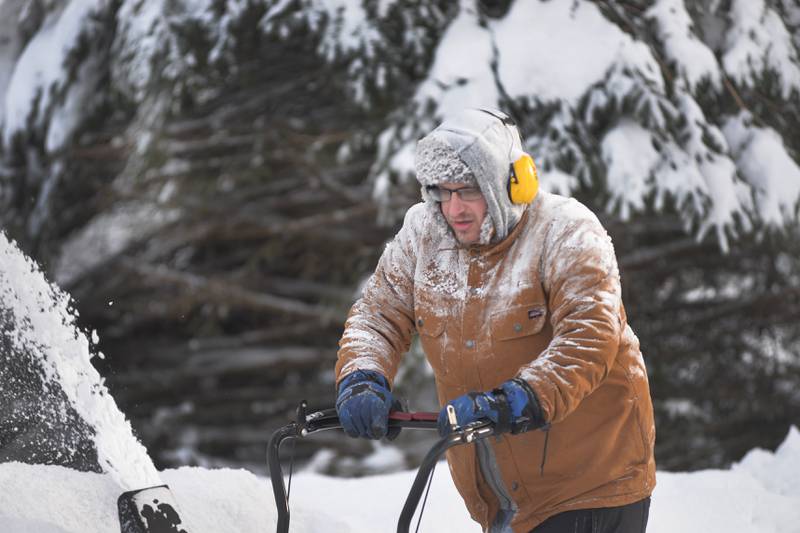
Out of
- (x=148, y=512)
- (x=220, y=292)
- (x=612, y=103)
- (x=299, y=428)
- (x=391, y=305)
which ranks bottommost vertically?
(x=220, y=292)

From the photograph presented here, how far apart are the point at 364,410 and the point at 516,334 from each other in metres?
0.37

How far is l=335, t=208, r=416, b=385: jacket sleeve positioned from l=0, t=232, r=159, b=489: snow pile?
70cm

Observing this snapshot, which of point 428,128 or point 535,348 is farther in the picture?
point 428,128

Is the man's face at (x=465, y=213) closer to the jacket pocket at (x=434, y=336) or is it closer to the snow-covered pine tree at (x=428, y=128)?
the jacket pocket at (x=434, y=336)

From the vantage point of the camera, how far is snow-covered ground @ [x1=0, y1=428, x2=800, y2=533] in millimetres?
2398

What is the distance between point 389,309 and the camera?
2.37 metres

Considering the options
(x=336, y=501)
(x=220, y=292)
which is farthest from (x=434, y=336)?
(x=220, y=292)

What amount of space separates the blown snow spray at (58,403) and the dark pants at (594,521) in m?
0.93

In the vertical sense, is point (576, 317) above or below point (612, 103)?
above

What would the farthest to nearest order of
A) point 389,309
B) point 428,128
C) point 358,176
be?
point 358,176 < point 428,128 < point 389,309

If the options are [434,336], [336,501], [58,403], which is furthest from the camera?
[336,501]

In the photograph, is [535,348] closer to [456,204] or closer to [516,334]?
[516,334]

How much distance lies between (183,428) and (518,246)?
791 cm

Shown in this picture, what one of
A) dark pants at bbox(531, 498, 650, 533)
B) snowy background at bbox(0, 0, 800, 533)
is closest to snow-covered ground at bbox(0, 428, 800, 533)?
snowy background at bbox(0, 0, 800, 533)
